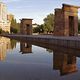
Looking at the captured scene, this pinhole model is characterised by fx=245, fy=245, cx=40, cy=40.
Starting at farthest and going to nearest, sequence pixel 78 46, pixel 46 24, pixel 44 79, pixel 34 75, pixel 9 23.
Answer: pixel 9 23 < pixel 46 24 < pixel 78 46 < pixel 34 75 < pixel 44 79

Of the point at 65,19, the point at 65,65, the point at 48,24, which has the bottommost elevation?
the point at 65,65

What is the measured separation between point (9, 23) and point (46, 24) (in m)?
59.3

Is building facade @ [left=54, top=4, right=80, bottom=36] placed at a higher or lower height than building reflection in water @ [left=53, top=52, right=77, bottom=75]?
higher

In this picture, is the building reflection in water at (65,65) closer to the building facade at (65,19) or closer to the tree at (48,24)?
the building facade at (65,19)

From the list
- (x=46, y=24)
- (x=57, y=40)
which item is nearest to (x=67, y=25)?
(x=57, y=40)

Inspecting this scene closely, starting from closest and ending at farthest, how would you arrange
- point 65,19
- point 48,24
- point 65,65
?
1. point 65,65
2. point 65,19
3. point 48,24

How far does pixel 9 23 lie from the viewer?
13212 centimetres

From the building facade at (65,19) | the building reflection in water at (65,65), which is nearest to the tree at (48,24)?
the building facade at (65,19)

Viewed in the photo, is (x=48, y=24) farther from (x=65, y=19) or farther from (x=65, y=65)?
(x=65, y=65)

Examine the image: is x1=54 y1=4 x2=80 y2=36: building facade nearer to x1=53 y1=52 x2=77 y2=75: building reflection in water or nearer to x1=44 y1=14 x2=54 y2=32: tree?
x1=53 y1=52 x2=77 y2=75: building reflection in water

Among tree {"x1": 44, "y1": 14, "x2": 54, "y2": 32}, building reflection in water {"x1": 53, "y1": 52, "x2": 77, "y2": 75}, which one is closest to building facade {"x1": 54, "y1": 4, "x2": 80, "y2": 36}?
building reflection in water {"x1": 53, "y1": 52, "x2": 77, "y2": 75}

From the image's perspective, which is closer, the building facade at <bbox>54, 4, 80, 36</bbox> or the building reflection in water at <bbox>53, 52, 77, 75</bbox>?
the building reflection in water at <bbox>53, 52, 77, 75</bbox>

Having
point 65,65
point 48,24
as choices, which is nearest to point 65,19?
point 65,65

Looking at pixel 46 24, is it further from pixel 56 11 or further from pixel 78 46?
pixel 78 46
